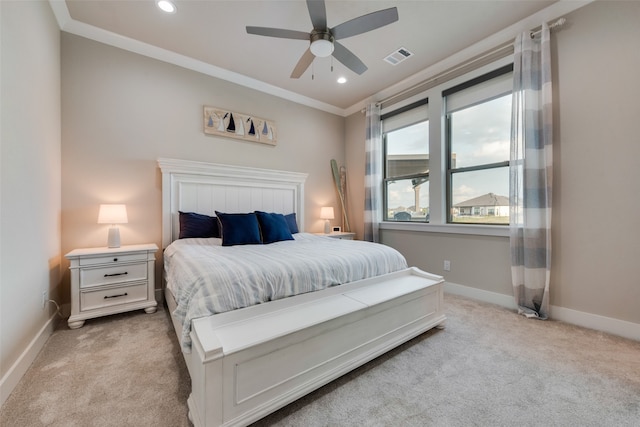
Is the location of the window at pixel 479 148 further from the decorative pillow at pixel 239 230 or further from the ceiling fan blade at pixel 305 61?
the decorative pillow at pixel 239 230

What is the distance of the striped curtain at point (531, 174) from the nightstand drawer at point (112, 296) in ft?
12.4

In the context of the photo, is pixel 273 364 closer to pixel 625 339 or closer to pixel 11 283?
pixel 11 283

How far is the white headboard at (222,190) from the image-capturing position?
118 inches

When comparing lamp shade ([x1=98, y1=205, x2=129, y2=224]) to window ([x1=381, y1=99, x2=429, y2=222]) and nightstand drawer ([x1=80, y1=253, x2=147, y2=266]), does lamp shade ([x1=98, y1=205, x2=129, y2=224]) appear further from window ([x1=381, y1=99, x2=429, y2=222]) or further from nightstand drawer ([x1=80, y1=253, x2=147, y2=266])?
window ([x1=381, y1=99, x2=429, y2=222])

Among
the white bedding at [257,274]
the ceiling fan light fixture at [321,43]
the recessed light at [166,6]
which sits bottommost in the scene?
the white bedding at [257,274]

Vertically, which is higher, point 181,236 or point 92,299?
point 181,236

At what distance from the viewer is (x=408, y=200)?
3.89 metres

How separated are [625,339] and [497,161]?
6.20 ft

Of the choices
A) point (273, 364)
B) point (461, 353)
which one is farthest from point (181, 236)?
point (461, 353)

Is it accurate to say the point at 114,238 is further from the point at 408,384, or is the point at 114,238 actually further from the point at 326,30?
the point at 408,384

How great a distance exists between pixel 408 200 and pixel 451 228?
0.87m

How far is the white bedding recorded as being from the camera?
1.42 m

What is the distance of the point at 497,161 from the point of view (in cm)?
292

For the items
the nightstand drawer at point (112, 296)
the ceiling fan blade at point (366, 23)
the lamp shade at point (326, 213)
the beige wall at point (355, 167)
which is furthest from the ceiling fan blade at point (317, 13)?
the nightstand drawer at point (112, 296)
